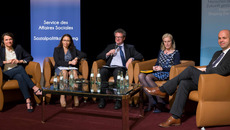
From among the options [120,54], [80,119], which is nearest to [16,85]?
[80,119]

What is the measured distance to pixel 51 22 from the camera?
20.2ft

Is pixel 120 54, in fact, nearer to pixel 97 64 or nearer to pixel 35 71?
pixel 97 64

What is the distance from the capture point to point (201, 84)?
310cm

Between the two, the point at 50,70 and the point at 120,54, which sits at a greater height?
the point at 120,54

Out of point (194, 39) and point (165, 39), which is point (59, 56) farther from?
point (194, 39)

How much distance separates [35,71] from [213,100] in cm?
280

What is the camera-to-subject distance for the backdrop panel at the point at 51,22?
6137mm

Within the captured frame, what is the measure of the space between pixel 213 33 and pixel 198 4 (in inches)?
26.6

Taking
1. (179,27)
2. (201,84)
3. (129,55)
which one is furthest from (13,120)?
(179,27)

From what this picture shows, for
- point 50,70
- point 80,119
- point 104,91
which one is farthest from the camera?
point 50,70

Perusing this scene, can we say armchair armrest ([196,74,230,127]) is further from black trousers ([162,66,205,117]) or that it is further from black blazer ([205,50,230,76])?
black trousers ([162,66,205,117])

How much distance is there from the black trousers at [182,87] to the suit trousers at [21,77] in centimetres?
213

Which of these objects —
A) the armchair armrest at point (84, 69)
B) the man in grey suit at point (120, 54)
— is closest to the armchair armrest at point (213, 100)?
the man in grey suit at point (120, 54)

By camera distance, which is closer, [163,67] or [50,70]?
[163,67]
